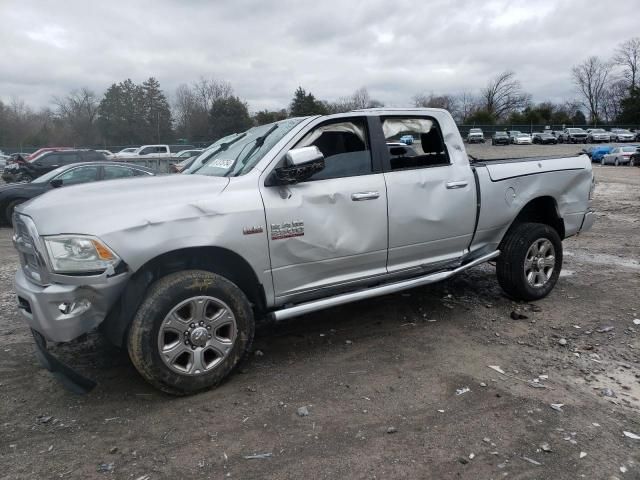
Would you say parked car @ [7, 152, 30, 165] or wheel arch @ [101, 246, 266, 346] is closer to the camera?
wheel arch @ [101, 246, 266, 346]

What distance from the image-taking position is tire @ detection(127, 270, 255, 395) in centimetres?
319

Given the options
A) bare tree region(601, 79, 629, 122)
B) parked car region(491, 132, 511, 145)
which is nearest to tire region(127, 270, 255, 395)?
parked car region(491, 132, 511, 145)

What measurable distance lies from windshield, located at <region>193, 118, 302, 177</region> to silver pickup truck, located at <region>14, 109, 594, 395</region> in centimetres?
2

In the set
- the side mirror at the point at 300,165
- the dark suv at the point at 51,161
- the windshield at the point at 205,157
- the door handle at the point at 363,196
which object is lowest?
the door handle at the point at 363,196

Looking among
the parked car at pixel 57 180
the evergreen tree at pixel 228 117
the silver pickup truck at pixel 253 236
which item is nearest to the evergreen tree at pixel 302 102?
the evergreen tree at pixel 228 117

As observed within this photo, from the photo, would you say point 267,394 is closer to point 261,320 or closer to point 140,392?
point 261,320

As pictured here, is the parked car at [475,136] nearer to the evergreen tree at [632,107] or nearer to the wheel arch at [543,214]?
the evergreen tree at [632,107]

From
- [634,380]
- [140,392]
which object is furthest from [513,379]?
[140,392]

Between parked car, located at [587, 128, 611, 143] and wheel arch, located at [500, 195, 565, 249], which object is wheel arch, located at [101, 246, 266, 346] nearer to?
wheel arch, located at [500, 195, 565, 249]

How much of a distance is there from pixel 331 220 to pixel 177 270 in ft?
3.91

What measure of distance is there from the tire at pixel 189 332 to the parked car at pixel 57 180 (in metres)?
8.35

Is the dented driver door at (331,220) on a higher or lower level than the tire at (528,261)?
higher

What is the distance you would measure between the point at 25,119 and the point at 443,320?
7806 cm

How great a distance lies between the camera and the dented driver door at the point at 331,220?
3664 mm
